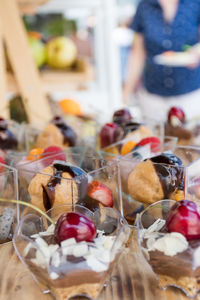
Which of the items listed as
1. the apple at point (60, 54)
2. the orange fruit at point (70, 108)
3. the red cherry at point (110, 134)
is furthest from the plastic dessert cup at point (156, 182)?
the apple at point (60, 54)

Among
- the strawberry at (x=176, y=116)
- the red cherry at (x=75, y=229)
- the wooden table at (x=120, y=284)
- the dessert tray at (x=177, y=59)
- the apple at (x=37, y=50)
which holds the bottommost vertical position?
the wooden table at (x=120, y=284)

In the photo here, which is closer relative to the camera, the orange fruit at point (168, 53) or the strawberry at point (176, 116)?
the strawberry at point (176, 116)

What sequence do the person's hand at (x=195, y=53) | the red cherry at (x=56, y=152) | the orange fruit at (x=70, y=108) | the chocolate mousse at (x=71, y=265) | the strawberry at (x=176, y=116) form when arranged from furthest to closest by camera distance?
1. the person's hand at (x=195, y=53)
2. the orange fruit at (x=70, y=108)
3. the strawberry at (x=176, y=116)
4. the red cherry at (x=56, y=152)
5. the chocolate mousse at (x=71, y=265)

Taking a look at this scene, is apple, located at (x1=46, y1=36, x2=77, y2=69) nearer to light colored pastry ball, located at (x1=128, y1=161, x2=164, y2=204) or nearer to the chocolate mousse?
light colored pastry ball, located at (x1=128, y1=161, x2=164, y2=204)

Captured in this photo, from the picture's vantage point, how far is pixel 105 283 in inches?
22.4

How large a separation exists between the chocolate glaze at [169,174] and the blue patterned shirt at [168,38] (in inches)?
54.5

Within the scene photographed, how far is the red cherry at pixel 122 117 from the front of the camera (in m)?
1.02

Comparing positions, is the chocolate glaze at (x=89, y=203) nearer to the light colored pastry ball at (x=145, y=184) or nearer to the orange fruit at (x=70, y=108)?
the light colored pastry ball at (x=145, y=184)

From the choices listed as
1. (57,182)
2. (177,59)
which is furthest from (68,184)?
(177,59)

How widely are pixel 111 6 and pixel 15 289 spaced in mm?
1459

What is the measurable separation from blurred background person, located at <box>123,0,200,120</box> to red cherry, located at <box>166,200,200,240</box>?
1358 millimetres

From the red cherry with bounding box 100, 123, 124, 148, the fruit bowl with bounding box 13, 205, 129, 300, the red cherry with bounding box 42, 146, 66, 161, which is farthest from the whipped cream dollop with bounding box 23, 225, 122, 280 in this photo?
the red cherry with bounding box 100, 123, 124, 148

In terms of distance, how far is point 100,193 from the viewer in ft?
2.14

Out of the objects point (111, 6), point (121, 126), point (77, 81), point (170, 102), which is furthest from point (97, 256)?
point (170, 102)
